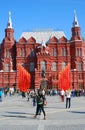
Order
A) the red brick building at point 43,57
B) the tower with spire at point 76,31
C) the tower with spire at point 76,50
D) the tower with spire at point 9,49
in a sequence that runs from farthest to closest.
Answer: the tower with spire at point 76,31 → the tower with spire at point 9,49 → the tower with spire at point 76,50 → the red brick building at point 43,57

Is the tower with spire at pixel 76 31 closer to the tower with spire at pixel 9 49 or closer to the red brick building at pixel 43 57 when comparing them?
the red brick building at pixel 43 57

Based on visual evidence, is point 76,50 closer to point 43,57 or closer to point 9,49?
point 43,57

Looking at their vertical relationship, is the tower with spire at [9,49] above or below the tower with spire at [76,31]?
below

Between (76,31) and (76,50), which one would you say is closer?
(76,50)

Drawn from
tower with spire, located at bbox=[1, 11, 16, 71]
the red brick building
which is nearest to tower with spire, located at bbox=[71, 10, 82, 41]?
the red brick building

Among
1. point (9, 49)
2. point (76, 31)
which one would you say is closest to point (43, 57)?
point (9, 49)

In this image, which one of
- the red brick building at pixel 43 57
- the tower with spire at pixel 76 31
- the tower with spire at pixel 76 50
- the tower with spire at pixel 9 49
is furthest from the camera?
the tower with spire at pixel 76 31

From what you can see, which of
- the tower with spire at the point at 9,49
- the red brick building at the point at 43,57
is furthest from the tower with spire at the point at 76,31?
the tower with spire at the point at 9,49

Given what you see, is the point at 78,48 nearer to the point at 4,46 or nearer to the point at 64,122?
the point at 4,46

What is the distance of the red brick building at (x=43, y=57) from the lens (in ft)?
307

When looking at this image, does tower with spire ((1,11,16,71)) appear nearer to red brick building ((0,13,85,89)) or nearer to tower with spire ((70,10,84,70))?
red brick building ((0,13,85,89))

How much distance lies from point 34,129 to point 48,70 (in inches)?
3156

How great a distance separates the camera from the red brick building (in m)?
93.7

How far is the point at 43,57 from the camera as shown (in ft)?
310
